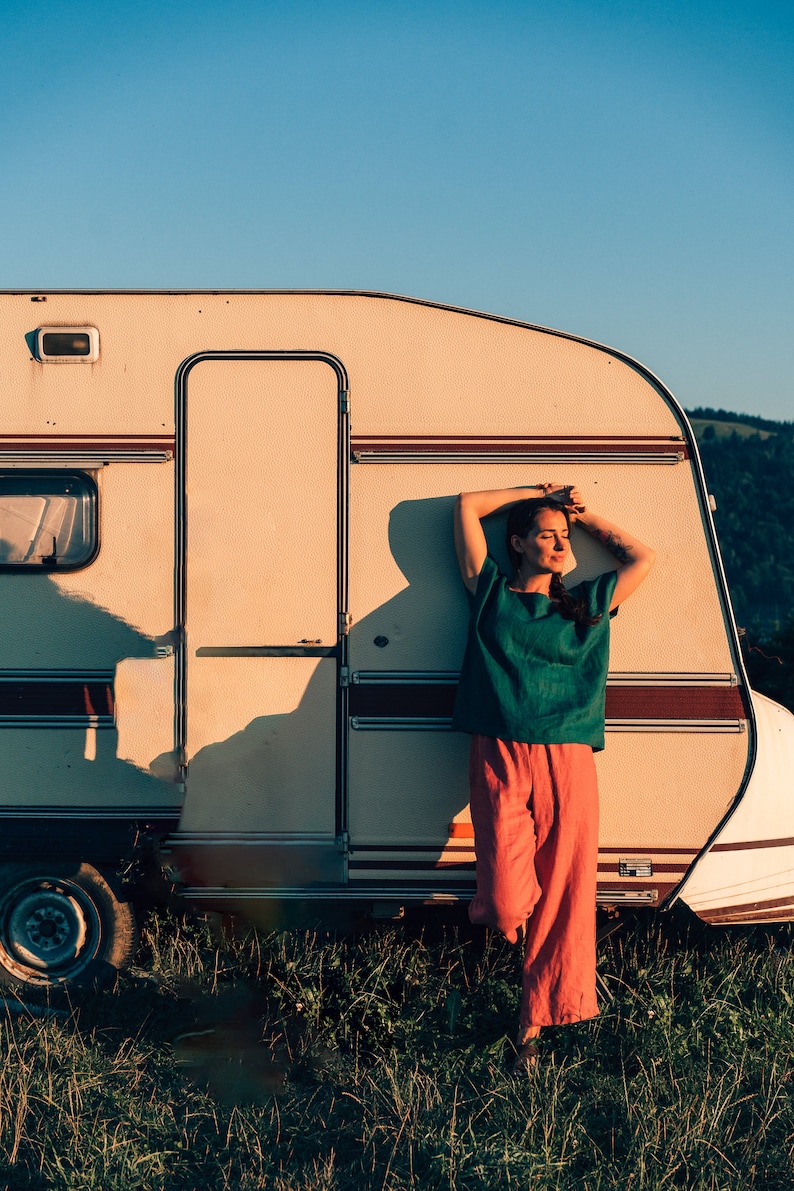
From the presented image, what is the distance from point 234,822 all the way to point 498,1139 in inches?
72.8

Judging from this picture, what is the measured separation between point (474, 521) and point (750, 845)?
212 centimetres

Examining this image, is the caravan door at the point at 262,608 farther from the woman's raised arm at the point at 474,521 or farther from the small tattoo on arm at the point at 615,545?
the small tattoo on arm at the point at 615,545

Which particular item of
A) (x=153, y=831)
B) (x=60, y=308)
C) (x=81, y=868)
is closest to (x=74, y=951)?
(x=81, y=868)

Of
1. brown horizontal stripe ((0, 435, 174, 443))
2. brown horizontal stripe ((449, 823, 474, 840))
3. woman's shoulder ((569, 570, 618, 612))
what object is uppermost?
brown horizontal stripe ((0, 435, 174, 443))

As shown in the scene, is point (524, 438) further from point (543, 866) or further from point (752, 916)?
point (752, 916)

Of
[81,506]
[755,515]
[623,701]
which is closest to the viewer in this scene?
[623,701]

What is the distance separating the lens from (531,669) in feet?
13.8

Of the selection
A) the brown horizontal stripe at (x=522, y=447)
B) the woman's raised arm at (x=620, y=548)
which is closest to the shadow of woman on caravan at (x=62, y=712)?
the brown horizontal stripe at (x=522, y=447)

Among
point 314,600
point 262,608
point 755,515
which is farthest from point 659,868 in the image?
point 755,515

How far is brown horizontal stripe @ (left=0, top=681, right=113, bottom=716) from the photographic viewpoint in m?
4.60

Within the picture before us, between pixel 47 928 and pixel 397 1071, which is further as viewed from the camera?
pixel 47 928

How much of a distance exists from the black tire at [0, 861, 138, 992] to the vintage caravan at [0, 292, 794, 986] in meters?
0.20

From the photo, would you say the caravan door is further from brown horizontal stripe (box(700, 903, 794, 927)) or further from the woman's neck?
brown horizontal stripe (box(700, 903, 794, 927))

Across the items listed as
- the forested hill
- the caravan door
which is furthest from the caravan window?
the forested hill
